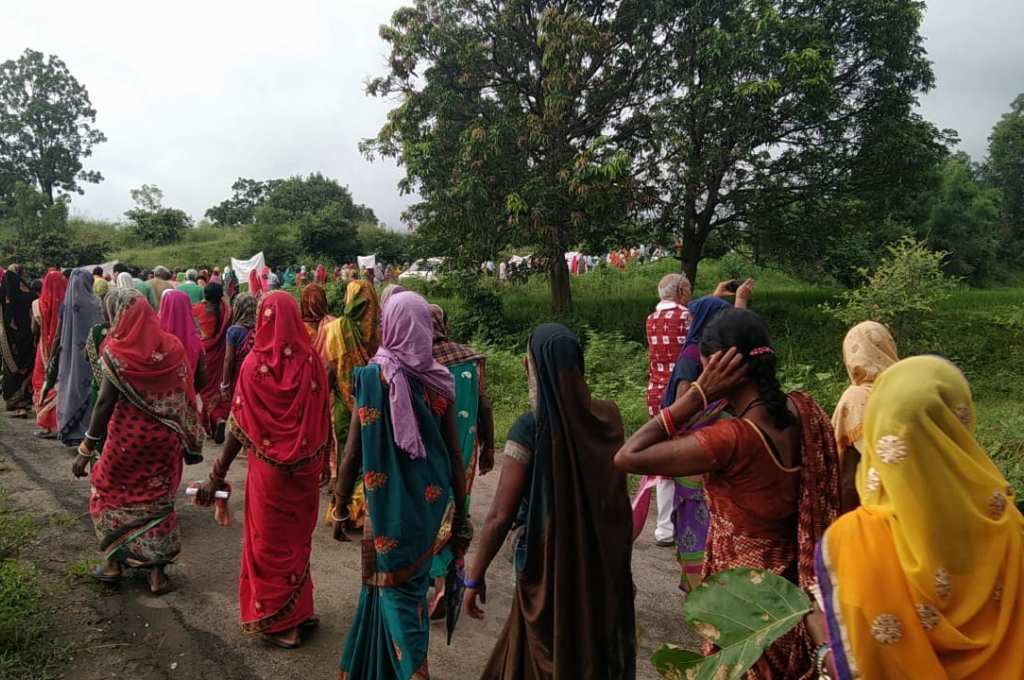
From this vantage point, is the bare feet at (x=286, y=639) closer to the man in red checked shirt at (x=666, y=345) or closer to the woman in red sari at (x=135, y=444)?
the woman in red sari at (x=135, y=444)

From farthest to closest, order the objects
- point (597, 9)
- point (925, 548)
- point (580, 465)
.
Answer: point (597, 9) → point (580, 465) → point (925, 548)

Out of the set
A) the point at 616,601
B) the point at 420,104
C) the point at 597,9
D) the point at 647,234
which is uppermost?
the point at 597,9

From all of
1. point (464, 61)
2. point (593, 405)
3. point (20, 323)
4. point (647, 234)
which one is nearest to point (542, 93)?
point (464, 61)

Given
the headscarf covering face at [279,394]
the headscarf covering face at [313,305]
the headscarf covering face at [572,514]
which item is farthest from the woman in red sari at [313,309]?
the headscarf covering face at [572,514]

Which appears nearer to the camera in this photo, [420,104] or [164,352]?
[164,352]

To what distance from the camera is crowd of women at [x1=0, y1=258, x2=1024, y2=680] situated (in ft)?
4.19

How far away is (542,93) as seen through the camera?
13.8 metres

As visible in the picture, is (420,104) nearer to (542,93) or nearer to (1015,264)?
(542,93)

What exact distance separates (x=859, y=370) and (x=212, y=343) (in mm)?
6432

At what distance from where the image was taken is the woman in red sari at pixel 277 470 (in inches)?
Answer: 133

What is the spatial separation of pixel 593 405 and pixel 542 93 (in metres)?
12.8

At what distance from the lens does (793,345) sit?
1234 cm

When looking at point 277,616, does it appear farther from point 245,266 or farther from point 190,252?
point 190,252

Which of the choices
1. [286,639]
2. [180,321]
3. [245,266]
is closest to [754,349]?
[286,639]
